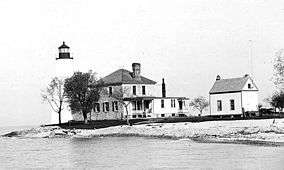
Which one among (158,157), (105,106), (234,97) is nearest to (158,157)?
(158,157)

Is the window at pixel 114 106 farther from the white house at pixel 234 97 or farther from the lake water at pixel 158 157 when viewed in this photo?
the lake water at pixel 158 157

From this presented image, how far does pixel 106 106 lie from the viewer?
74.9 metres

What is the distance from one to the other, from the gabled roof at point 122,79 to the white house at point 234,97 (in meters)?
11.4

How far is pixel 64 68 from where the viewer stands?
76.9 meters

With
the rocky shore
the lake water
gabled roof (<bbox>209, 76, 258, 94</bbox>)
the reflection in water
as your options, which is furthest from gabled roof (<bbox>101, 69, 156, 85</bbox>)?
the lake water

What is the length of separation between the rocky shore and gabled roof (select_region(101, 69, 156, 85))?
10108 millimetres

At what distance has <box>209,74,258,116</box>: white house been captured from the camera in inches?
2495

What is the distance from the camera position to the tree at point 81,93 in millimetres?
71625

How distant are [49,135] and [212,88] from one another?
19.8 metres

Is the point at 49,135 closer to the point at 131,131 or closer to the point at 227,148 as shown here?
the point at 131,131

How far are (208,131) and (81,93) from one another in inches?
985

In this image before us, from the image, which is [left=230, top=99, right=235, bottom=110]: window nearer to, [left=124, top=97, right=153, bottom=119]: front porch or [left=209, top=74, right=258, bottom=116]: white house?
[left=209, top=74, right=258, bottom=116]: white house

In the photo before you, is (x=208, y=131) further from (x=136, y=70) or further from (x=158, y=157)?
(x=136, y=70)

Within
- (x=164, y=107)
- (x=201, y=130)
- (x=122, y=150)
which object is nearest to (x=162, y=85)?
(x=164, y=107)
